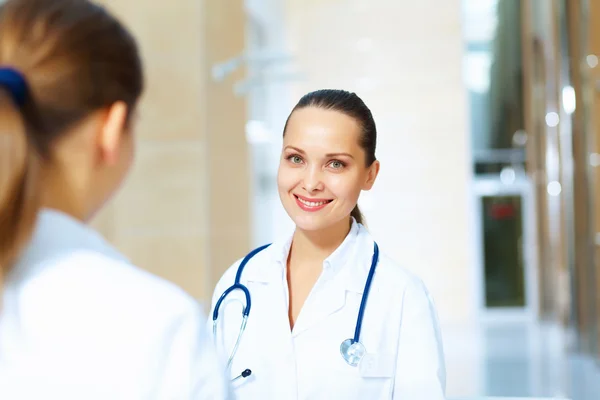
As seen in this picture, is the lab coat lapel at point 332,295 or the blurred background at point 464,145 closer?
the lab coat lapel at point 332,295

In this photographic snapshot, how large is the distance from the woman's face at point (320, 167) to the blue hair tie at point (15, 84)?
775 mm

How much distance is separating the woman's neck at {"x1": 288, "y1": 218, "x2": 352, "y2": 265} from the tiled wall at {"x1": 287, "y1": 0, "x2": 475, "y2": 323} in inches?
429

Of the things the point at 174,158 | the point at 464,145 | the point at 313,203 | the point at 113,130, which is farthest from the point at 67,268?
the point at 464,145

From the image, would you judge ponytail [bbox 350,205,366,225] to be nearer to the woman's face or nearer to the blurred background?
the woman's face

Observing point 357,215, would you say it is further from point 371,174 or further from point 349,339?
point 349,339

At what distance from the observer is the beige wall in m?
5.05

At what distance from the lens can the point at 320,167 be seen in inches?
62.2

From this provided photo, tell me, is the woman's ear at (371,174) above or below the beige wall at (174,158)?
below

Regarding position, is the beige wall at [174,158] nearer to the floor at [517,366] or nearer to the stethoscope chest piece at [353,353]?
the floor at [517,366]

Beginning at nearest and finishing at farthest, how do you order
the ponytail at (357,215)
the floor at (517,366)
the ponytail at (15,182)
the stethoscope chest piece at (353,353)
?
the ponytail at (15,182) < the stethoscope chest piece at (353,353) < the ponytail at (357,215) < the floor at (517,366)

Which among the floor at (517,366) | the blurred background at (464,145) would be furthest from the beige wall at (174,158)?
the blurred background at (464,145)

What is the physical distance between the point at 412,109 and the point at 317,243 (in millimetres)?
11363

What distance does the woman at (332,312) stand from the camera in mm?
1562

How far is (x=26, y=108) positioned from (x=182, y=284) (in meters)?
4.37
